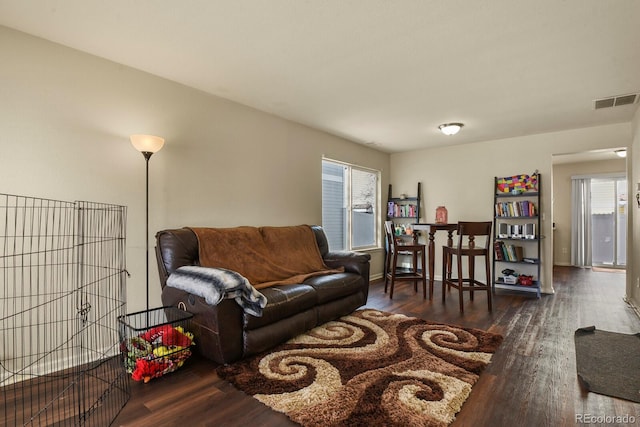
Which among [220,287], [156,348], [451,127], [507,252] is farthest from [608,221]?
[156,348]

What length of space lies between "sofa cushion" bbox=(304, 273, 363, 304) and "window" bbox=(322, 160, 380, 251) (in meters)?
1.42

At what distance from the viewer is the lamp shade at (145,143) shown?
8.07 ft

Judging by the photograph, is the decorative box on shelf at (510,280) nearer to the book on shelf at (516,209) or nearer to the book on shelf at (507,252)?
the book on shelf at (507,252)

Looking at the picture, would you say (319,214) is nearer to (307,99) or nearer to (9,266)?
(307,99)

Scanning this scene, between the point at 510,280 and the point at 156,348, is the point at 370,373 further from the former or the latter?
the point at 510,280

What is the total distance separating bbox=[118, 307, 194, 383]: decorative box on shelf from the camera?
6.77ft

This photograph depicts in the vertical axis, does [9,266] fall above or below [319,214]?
below

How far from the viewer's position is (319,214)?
450cm

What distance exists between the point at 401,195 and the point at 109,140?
462cm

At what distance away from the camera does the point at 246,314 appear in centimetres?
229

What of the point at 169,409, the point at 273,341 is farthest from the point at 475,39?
the point at 169,409

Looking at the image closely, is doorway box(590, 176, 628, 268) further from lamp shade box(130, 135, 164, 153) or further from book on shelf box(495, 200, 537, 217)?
lamp shade box(130, 135, 164, 153)

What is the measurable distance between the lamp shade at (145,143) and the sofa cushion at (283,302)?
1434 millimetres

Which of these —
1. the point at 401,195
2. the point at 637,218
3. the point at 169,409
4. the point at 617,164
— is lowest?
the point at 169,409
